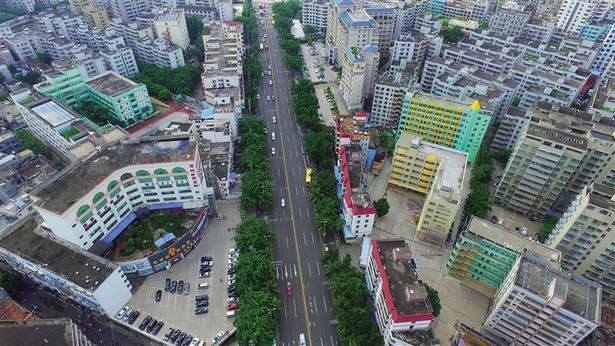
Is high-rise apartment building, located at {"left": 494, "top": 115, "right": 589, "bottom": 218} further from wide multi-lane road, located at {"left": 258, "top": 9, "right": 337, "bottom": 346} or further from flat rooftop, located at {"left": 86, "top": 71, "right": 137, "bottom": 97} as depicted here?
flat rooftop, located at {"left": 86, "top": 71, "right": 137, "bottom": 97}

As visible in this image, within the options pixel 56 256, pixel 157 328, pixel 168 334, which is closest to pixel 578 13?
pixel 168 334

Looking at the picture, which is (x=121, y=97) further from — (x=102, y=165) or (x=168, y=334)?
(x=168, y=334)

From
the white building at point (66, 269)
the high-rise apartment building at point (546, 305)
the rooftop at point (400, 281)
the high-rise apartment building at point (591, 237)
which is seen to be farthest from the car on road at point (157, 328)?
the high-rise apartment building at point (591, 237)

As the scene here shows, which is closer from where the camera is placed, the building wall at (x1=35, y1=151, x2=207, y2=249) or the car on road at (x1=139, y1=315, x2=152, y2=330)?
the car on road at (x1=139, y1=315, x2=152, y2=330)

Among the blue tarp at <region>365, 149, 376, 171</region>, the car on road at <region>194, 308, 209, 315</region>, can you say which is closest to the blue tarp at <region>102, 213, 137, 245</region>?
the car on road at <region>194, 308, 209, 315</region>

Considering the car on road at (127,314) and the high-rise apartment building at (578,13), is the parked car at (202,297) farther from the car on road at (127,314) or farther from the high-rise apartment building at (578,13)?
the high-rise apartment building at (578,13)

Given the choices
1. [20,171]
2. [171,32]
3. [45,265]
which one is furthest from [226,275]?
[171,32]
